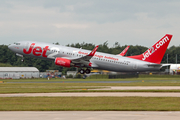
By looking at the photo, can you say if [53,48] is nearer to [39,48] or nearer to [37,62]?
[39,48]

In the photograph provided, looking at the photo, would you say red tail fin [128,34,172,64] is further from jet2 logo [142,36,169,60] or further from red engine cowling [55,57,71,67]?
red engine cowling [55,57,71,67]

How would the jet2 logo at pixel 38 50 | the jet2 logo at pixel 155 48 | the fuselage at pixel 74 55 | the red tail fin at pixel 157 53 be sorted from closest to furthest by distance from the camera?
the jet2 logo at pixel 38 50
the fuselage at pixel 74 55
the red tail fin at pixel 157 53
the jet2 logo at pixel 155 48

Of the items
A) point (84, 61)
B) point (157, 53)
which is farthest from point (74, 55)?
point (157, 53)

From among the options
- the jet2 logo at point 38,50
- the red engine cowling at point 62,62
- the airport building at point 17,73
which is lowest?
the airport building at point 17,73

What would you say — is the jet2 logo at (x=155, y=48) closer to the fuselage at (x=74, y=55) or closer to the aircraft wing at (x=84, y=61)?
the fuselage at (x=74, y=55)

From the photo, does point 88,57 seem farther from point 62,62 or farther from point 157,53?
point 157,53

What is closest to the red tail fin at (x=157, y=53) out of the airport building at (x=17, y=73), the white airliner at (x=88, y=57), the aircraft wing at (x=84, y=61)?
the white airliner at (x=88, y=57)

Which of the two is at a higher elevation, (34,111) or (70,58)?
(70,58)

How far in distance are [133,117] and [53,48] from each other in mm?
42623

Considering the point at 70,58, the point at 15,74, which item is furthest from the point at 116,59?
the point at 15,74

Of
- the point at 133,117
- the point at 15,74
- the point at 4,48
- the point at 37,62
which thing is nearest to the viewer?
the point at 133,117

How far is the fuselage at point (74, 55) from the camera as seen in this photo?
5881 cm

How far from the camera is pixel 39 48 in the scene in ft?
192

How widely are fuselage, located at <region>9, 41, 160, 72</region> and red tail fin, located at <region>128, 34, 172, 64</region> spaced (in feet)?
4.77
